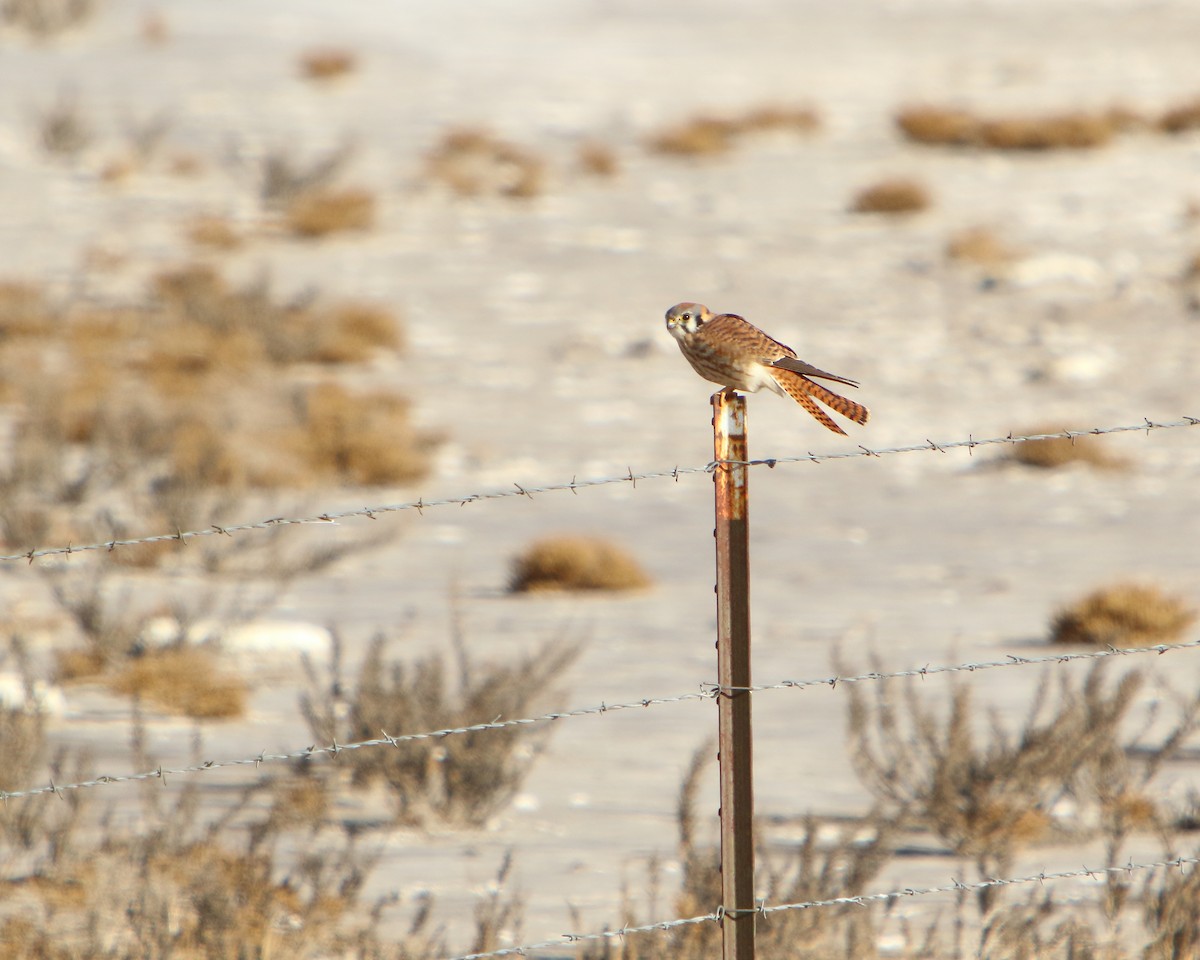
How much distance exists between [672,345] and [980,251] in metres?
4.02

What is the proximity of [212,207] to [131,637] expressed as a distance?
14973mm

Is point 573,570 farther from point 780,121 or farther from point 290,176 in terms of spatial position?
point 780,121

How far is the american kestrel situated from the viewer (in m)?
3.25

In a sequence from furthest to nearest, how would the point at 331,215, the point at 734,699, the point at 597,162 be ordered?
the point at 597,162, the point at 331,215, the point at 734,699

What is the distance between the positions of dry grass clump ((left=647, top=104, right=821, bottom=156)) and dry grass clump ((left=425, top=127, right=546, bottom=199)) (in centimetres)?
181

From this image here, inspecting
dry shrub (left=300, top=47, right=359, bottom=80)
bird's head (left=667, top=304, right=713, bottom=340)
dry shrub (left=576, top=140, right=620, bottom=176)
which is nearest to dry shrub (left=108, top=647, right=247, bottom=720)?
bird's head (left=667, top=304, right=713, bottom=340)

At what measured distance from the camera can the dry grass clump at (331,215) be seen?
67.5 feet

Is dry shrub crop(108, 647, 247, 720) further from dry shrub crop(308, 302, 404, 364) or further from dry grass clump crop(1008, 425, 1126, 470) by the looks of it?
dry shrub crop(308, 302, 404, 364)

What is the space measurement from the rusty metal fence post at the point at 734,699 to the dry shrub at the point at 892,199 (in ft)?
59.7

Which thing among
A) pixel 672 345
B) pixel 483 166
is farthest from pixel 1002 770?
pixel 483 166

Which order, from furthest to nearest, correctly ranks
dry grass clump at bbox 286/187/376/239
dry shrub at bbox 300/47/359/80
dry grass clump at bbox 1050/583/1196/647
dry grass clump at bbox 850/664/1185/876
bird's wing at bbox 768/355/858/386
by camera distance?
dry shrub at bbox 300/47/359/80 → dry grass clump at bbox 286/187/376/239 → dry grass clump at bbox 1050/583/1196/647 → dry grass clump at bbox 850/664/1185/876 → bird's wing at bbox 768/355/858/386

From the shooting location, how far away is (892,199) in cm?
2070

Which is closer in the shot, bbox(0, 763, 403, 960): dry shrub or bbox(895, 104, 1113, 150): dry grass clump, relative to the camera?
bbox(0, 763, 403, 960): dry shrub

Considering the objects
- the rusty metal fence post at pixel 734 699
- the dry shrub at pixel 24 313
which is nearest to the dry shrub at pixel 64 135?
the dry shrub at pixel 24 313
